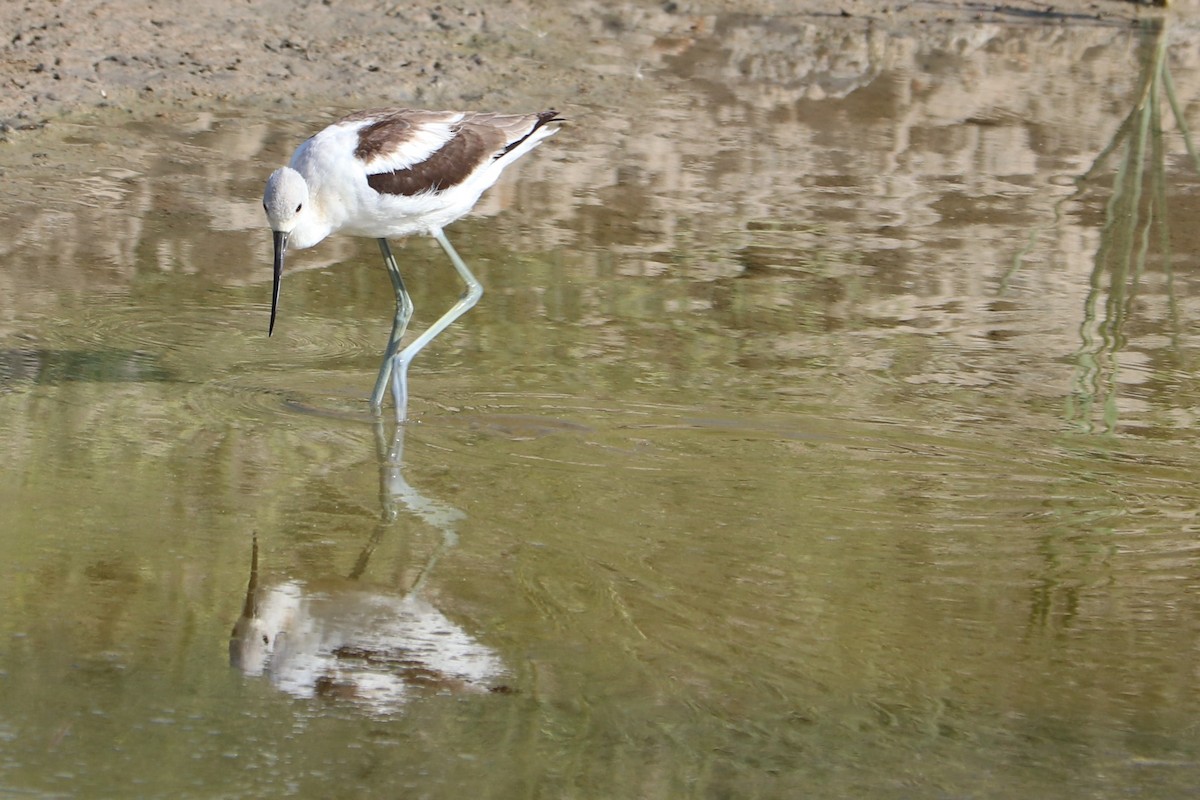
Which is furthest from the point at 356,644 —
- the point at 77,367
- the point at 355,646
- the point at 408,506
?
the point at 77,367

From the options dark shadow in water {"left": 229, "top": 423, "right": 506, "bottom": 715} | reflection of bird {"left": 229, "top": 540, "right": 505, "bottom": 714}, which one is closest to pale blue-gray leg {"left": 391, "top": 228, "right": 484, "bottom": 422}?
dark shadow in water {"left": 229, "top": 423, "right": 506, "bottom": 715}

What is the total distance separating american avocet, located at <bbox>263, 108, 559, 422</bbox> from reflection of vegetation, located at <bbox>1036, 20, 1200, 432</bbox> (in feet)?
6.50

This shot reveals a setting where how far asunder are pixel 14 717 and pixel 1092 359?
3724mm

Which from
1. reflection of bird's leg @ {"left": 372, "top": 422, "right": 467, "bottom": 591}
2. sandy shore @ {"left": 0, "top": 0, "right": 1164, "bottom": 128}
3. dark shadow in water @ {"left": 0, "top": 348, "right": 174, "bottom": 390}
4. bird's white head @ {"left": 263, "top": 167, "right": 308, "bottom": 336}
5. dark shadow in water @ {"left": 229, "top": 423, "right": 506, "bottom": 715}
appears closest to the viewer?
dark shadow in water @ {"left": 229, "top": 423, "right": 506, "bottom": 715}

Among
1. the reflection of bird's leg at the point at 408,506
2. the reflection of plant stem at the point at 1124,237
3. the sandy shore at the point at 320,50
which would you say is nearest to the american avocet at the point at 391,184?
the reflection of bird's leg at the point at 408,506

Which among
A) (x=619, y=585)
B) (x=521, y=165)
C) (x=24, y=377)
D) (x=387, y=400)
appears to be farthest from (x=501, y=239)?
(x=619, y=585)

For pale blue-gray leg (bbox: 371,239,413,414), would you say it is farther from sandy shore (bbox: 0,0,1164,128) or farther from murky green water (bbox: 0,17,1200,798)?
sandy shore (bbox: 0,0,1164,128)

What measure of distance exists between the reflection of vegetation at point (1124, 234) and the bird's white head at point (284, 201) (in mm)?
2358

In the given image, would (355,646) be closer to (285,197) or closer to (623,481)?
(623,481)

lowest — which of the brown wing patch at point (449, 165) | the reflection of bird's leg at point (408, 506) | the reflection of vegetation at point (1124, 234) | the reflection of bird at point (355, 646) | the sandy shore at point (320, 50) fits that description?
the reflection of bird at point (355, 646)

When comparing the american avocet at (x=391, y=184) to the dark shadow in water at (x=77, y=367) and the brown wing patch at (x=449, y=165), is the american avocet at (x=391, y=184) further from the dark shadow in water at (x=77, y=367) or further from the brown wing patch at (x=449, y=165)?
the dark shadow in water at (x=77, y=367)

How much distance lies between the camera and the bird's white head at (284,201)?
15.3 feet

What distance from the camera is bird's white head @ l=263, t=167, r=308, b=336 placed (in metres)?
4.66

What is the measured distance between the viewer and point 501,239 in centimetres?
646
